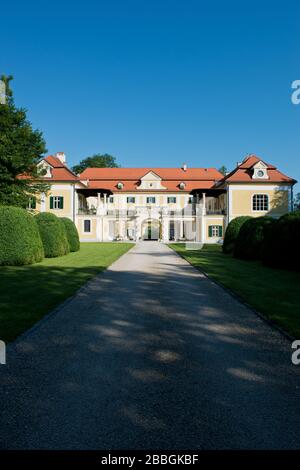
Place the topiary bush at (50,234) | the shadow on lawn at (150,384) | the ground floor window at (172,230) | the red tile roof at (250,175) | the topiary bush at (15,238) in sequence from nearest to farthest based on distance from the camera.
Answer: the shadow on lawn at (150,384)
the topiary bush at (15,238)
the topiary bush at (50,234)
the red tile roof at (250,175)
the ground floor window at (172,230)

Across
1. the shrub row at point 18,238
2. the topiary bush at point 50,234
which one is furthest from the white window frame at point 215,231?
the shrub row at point 18,238

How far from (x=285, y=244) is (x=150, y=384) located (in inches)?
523

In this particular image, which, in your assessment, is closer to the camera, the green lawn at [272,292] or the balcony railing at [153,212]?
the green lawn at [272,292]

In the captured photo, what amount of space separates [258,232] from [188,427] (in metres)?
18.1

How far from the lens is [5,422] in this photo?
314 cm

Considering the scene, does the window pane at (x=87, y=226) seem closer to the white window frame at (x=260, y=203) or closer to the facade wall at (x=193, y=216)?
the facade wall at (x=193, y=216)

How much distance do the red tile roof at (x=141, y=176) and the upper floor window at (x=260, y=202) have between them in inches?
578

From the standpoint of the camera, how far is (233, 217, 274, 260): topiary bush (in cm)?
2020

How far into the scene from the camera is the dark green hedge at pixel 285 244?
15516 mm

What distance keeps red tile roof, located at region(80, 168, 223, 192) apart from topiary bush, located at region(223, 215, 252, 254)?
3406 centimetres

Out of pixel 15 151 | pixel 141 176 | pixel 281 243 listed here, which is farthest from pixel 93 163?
pixel 281 243

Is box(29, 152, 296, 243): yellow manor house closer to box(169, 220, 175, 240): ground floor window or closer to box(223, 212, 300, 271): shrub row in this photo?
box(169, 220, 175, 240): ground floor window

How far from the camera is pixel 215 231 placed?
47.2 m
